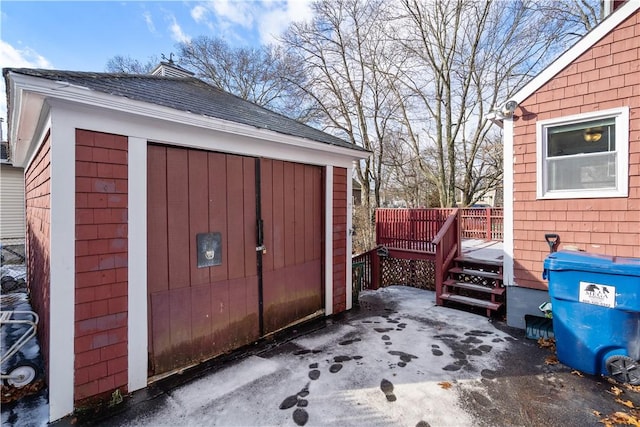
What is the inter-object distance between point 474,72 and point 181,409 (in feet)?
50.5

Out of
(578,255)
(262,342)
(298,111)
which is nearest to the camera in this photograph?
(578,255)

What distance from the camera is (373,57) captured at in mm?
14297

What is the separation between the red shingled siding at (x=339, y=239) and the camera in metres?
4.94

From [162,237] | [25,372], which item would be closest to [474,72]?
[162,237]

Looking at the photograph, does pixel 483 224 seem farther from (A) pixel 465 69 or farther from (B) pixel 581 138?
(A) pixel 465 69

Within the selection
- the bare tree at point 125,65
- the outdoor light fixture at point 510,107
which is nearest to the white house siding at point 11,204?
the bare tree at point 125,65

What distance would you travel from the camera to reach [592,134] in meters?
3.81

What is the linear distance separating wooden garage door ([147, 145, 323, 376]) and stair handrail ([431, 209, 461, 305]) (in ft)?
7.40

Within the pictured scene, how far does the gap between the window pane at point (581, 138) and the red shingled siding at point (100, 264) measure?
5.11 m

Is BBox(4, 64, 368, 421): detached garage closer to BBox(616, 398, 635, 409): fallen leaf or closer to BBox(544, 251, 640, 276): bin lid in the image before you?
BBox(544, 251, 640, 276): bin lid

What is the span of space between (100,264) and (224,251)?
1.21 m

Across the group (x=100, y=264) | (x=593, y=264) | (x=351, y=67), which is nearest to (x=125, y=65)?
(x=351, y=67)

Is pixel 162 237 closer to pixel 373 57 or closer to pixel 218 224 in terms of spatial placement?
pixel 218 224

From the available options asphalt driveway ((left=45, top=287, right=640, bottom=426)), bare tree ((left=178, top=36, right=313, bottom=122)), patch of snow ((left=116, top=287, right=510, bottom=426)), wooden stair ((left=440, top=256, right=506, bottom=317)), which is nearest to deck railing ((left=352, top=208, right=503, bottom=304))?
wooden stair ((left=440, top=256, right=506, bottom=317))
